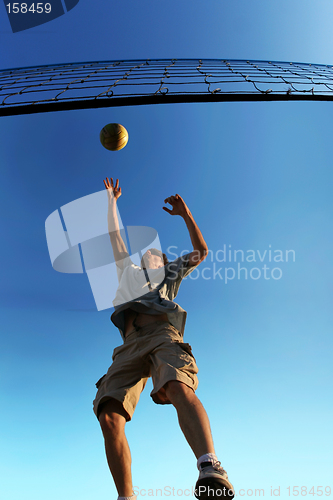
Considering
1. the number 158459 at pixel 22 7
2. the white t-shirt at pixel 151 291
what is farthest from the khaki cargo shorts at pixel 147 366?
the number 158459 at pixel 22 7

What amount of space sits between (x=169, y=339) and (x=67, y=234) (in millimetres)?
3641

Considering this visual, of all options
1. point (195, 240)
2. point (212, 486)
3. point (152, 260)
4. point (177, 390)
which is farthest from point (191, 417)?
point (152, 260)

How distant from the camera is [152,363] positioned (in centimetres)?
244

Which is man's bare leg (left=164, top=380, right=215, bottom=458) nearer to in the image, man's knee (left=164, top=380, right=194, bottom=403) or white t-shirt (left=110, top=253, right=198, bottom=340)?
man's knee (left=164, top=380, right=194, bottom=403)

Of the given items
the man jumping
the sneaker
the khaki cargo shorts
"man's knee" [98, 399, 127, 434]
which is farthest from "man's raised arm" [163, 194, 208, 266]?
the sneaker

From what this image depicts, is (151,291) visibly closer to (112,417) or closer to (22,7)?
(112,417)

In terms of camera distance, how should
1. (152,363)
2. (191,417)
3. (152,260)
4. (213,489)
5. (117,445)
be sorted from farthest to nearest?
(152,260) < (152,363) < (117,445) < (191,417) < (213,489)

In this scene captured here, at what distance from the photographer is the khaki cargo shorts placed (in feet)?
7.20

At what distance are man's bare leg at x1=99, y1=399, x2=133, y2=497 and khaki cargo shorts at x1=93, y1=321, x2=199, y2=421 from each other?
64 mm

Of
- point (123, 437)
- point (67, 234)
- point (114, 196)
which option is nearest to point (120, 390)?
point (123, 437)

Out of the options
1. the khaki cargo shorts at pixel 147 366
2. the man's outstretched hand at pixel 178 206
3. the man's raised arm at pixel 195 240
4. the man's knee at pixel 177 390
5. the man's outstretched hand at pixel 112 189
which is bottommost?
the man's knee at pixel 177 390

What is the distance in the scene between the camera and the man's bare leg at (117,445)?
1.91m

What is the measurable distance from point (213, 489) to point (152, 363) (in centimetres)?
105

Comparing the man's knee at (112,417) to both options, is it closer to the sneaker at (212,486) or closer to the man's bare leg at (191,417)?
the man's bare leg at (191,417)
